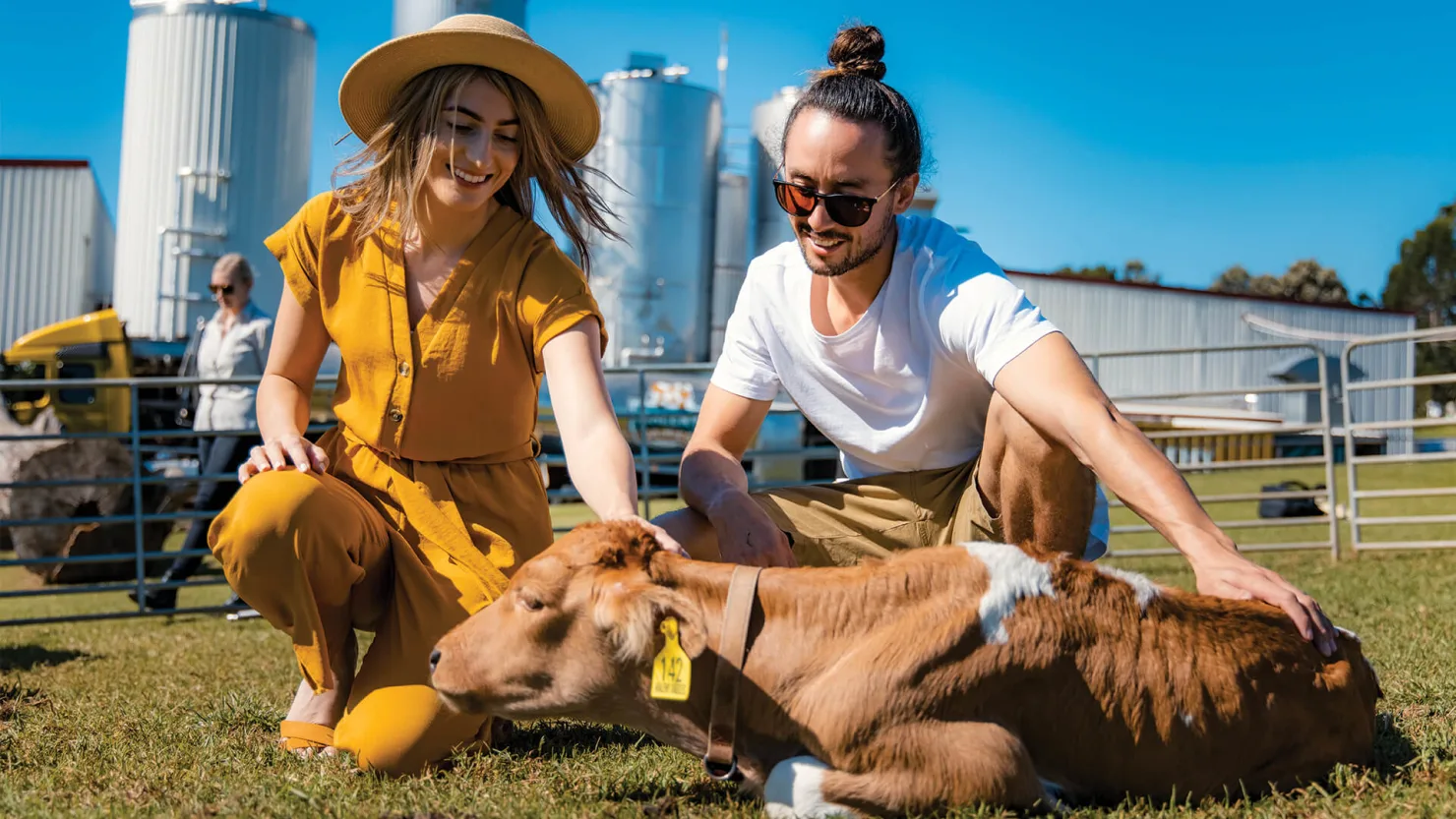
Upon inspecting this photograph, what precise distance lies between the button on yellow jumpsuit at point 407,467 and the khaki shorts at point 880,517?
73cm

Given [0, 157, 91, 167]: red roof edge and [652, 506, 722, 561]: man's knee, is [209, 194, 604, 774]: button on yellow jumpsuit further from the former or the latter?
[0, 157, 91, 167]: red roof edge

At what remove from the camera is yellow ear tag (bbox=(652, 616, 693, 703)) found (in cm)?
233

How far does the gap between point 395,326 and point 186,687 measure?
2092 millimetres

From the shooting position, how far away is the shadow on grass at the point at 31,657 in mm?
5383

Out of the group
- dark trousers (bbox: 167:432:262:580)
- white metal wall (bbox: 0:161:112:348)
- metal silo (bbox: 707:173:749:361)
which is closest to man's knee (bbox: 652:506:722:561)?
dark trousers (bbox: 167:432:262:580)

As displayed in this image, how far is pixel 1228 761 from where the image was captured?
2.48m

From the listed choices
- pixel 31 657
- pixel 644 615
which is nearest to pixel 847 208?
pixel 644 615

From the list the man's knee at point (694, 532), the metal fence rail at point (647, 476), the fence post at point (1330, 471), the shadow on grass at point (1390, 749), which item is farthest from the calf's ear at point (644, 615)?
the fence post at point (1330, 471)

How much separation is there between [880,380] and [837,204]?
1.66 feet

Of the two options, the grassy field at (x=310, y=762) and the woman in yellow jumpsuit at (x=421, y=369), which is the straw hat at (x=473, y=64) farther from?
the grassy field at (x=310, y=762)

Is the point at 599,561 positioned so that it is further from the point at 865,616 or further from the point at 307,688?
the point at 307,688

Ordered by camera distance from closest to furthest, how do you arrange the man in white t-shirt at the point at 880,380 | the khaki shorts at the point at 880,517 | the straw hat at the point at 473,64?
the man in white t-shirt at the point at 880,380
the straw hat at the point at 473,64
the khaki shorts at the point at 880,517

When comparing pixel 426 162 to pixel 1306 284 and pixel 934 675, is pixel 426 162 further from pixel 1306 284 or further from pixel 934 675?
pixel 1306 284

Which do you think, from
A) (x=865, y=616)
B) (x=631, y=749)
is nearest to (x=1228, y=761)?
(x=865, y=616)
